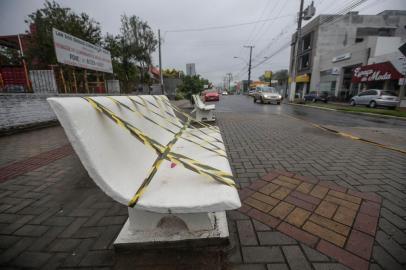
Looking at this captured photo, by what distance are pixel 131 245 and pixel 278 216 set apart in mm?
1383

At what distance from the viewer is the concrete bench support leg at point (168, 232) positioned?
143cm

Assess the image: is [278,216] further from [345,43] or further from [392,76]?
[345,43]

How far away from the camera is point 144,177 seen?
1.50m

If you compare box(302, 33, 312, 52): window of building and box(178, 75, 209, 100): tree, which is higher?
box(302, 33, 312, 52): window of building

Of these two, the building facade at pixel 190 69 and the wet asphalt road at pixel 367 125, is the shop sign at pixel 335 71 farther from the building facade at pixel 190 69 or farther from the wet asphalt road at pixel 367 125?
the building facade at pixel 190 69

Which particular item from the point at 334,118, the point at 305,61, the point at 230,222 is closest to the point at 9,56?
the point at 230,222

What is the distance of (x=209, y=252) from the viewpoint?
143 centimetres

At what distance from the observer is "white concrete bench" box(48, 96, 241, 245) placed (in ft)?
3.71

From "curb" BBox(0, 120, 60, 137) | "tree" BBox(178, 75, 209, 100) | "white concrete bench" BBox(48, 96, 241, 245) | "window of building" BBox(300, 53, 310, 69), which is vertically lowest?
"curb" BBox(0, 120, 60, 137)

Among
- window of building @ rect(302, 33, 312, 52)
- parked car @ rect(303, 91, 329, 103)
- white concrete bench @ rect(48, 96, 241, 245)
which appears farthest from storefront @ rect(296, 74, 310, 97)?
white concrete bench @ rect(48, 96, 241, 245)

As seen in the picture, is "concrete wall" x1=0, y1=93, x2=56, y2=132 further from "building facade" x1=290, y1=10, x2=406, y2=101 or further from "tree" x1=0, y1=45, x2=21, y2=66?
"building facade" x1=290, y1=10, x2=406, y2=101

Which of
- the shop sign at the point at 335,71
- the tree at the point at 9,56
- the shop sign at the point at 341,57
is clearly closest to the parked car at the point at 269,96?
the shop sign at the point at 335,71

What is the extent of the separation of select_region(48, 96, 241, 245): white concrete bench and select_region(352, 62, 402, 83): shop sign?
2450 centimetres

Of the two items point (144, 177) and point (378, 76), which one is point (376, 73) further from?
point (144, 177)
